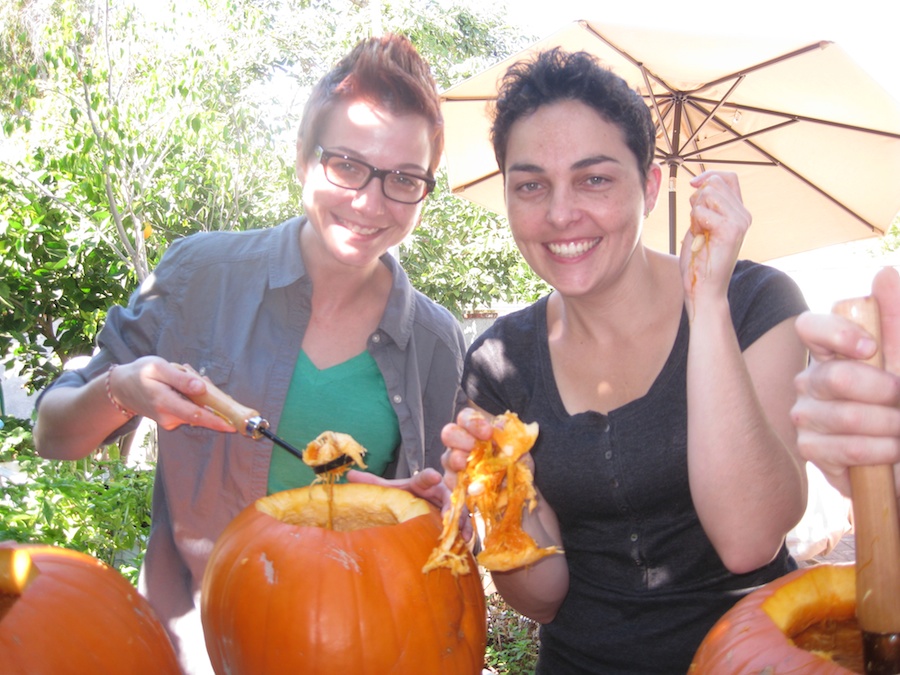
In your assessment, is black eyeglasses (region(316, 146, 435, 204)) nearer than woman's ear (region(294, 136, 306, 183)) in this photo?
Yes

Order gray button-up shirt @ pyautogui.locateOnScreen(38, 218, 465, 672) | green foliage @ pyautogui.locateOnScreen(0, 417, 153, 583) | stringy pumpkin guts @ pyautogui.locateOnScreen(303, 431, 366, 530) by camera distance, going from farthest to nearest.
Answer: green foliage @ pyautogui.locateOnScreen(0, 417, 153, 583)
gray button-up shirt @ pyautogui.locateOnScreen(38, 218, 465, 672)
stringy pumpkin guts @ pyautogui.locateOnScreen(303, 431, 366, 530)

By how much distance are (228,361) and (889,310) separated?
162cm

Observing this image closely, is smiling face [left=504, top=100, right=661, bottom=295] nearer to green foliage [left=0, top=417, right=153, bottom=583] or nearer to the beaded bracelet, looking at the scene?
the beaded bracelet

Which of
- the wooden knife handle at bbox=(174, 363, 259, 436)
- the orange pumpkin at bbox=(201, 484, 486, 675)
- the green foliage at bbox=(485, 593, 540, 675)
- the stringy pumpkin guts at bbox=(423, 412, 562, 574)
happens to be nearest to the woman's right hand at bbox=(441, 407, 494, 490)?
the stringy pumpkin guts at bbox=(423, 412, 562, 574)

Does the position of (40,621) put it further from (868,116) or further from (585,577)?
(868,116)

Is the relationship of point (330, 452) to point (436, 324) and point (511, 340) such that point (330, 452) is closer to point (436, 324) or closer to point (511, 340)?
point (511, 340)

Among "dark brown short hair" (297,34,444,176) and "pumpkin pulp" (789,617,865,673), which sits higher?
"dark brown short hair" (297,34,444,176)

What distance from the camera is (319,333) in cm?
212

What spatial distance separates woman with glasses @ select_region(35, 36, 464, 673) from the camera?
1923 millimetres

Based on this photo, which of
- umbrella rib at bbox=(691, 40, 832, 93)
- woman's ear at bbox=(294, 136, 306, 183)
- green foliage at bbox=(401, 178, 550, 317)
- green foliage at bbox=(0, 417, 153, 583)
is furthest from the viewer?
green foliage at bbox=(401, 178, 550, 317)

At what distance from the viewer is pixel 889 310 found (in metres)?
0.86

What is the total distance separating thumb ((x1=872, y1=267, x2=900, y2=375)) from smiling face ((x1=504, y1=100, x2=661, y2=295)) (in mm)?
930

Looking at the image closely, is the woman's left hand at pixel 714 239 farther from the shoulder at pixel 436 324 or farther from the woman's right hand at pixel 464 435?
the shoulder at pixel 436 324

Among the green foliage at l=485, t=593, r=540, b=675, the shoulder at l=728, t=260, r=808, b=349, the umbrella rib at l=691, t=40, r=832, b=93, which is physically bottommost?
the green foliage at l=485, t=593, r=540, b=675
